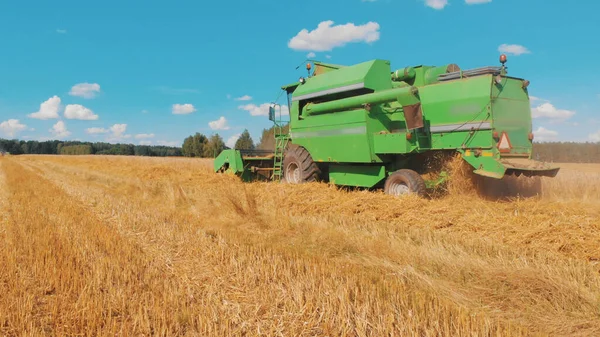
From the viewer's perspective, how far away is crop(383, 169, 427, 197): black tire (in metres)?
7.08

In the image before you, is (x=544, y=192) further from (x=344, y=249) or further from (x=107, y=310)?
(x=107, y=310)

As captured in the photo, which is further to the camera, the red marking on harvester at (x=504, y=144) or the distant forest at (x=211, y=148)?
the distant forest at (x=211, y=148)

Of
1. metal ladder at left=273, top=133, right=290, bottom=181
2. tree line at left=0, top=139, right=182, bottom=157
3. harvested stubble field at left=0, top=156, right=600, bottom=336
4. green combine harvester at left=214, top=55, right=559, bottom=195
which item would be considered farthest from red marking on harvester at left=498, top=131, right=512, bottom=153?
tree line at left=0, top=139, right=182, bottom=157

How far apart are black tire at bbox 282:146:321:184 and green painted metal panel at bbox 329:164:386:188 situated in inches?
19.4

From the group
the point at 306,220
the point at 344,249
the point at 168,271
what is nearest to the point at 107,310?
the point at 168,271

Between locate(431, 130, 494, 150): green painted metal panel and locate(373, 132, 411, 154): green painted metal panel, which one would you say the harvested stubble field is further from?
locate(373, 132, 411, 154): green painted metal panel

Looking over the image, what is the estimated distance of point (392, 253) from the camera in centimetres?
428

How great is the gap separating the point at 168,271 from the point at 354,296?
183 centimetres

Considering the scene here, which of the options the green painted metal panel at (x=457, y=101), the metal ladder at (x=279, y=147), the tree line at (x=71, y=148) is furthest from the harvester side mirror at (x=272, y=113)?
the tree line at (x=71, y=148)

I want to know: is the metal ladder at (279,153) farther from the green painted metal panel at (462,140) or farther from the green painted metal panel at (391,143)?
the green painted metal panel at (462,140)

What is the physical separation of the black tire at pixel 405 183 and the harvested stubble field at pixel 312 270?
44 centimetres

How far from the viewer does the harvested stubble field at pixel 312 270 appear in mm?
2629

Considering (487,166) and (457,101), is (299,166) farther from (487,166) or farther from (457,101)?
(487,166)

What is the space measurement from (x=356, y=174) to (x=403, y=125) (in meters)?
1.57
